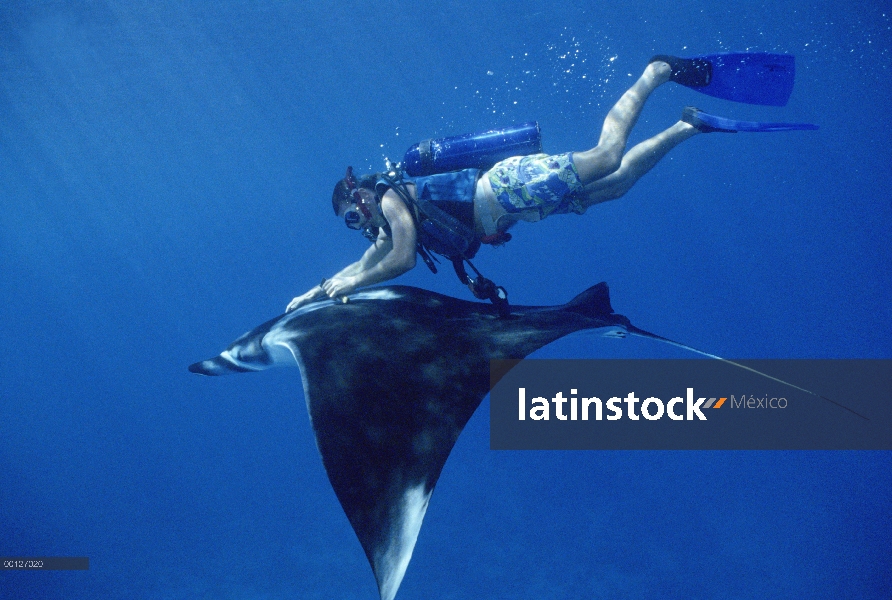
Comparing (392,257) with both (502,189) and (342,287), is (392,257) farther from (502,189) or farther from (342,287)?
(502,189)

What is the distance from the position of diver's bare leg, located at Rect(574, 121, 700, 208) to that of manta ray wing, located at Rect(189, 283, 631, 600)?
1.50m

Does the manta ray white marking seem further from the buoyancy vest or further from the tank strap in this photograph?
the buoyancy vest

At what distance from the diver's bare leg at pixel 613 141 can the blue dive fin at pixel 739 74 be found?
54 cm

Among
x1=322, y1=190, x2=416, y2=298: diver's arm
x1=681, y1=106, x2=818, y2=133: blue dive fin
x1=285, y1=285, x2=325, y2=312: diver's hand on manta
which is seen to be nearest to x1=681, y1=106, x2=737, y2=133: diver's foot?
x1=681, y1=106, x2=818, y2=133: blue dive fin

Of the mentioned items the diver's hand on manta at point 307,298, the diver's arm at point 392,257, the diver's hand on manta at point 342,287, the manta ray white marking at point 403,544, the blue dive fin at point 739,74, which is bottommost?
the manta ray white marking at point 403,544

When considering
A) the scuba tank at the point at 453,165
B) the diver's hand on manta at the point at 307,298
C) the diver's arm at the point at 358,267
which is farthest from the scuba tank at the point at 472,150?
→ the diver's hand on manta at the point at 307,298

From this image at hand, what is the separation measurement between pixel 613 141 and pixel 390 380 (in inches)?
121

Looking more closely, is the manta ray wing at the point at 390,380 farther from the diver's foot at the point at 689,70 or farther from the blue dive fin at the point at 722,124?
the diver's foot at the point at 689,70

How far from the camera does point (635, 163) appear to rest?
478 cm

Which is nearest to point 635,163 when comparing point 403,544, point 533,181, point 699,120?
point 699,120

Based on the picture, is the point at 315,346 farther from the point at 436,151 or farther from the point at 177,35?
the point at 177,35

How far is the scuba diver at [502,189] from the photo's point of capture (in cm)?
366

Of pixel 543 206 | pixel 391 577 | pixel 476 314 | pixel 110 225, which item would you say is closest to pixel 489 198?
pixel 543 206

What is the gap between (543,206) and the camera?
4.19 metres
